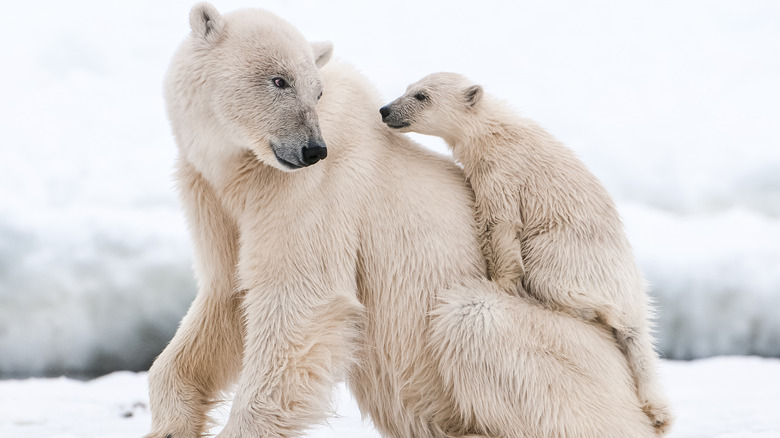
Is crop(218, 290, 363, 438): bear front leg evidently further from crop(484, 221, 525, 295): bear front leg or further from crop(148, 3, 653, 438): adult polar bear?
crop(484, 221, 525, 295): bear front leg

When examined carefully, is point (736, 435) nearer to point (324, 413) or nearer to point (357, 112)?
point (324, 413)

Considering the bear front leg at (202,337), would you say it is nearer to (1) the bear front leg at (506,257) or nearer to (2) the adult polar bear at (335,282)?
(2) the adult polar bear at (335,282)

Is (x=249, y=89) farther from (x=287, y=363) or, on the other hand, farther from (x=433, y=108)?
(x=287, y=363)

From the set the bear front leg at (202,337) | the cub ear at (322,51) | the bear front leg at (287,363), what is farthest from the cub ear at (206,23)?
the bear front leg at (287,363)

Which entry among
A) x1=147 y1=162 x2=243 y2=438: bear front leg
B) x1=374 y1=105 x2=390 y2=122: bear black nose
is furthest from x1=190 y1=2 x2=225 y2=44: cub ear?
x1=374 y1=105 x2=390 y2=122: bear black nose

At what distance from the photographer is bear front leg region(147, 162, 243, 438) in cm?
295

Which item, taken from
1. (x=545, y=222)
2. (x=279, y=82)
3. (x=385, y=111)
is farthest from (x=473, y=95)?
(x=279, y=82)

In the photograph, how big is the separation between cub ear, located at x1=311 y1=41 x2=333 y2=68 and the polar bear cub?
0.32 metres

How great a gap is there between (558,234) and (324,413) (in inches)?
42.7

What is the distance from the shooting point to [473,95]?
307cm

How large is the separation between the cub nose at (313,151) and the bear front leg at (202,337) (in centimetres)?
55

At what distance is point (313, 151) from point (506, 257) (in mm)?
836

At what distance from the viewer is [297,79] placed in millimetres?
2664

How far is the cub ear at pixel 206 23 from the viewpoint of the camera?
270cm
